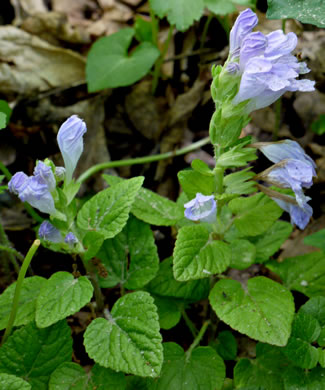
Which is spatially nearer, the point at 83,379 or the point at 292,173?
the point at 292,173

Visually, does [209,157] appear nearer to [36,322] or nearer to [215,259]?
[215,259]

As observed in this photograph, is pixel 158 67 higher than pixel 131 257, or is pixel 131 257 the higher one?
pixel 158 67

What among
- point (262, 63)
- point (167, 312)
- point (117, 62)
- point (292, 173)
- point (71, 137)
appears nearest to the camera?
point (262, 63)

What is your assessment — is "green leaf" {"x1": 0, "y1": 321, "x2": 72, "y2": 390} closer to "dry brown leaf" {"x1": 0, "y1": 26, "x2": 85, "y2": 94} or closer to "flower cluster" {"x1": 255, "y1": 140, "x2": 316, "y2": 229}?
"flower cluster" {"x1": 255, "y1": 140, "x2": 316, "y2": 229}

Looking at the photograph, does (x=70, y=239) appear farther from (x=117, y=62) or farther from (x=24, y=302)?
(x=117, y=62)

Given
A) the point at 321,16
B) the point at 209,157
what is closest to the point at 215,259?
the point at 321,16

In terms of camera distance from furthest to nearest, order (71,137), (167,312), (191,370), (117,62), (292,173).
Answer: (117,62), (167,312), (191,370), (71,137), (292,173)

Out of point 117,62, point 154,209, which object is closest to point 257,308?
point 154,209
